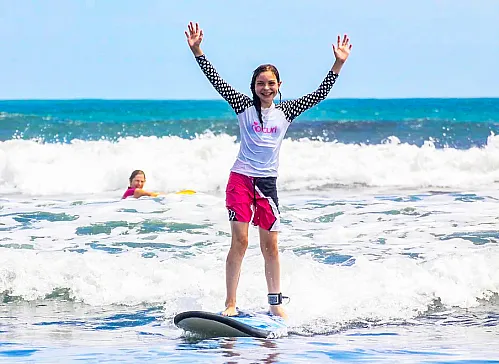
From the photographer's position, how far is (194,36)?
21.2 feet

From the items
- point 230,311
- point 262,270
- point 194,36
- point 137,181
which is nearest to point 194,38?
point 194,36

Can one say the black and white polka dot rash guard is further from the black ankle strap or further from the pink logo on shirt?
the black ankle strap

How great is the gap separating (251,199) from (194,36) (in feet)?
3.83

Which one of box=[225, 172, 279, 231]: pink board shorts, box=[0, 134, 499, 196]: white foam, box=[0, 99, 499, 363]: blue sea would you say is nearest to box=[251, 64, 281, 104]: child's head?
box=[225, 172, 279, 231]: pink board shorts

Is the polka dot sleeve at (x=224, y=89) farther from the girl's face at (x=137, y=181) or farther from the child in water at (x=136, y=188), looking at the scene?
the girl's face at (x=137, y=181)

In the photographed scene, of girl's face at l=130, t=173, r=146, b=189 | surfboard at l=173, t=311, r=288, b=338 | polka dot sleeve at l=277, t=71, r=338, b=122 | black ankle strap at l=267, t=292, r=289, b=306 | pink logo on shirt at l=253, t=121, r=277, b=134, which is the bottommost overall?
surfboard at l=173, t=311, r=288, b=338

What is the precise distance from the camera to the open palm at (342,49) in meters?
6.56

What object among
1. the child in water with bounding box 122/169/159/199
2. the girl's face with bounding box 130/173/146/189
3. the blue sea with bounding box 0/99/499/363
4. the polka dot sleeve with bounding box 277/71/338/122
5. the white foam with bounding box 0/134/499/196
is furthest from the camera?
the white foam with bounding box 0/134/499/196

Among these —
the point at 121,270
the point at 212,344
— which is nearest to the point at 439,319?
the point at 212,344

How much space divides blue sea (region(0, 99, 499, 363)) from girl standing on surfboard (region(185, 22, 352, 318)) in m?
0.67

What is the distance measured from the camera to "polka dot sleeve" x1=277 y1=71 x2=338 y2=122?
257 inches

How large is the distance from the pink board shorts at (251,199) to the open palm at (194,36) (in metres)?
0.91

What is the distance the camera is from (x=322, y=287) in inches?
311

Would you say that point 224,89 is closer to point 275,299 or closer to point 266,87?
point 266,87
